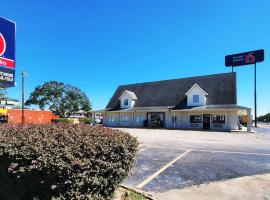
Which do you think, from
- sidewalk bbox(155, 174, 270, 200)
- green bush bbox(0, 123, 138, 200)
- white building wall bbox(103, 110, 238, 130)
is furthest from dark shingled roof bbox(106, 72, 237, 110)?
green bush bbox(0, 123, 138, 200)

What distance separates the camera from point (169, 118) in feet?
116

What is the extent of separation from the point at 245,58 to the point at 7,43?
148ft

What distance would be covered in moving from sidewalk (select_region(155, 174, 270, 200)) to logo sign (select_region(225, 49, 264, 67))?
1700 inches

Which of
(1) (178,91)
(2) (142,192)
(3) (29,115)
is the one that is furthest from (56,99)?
(2) (142,192)

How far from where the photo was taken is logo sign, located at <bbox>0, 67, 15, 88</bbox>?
7.92 m

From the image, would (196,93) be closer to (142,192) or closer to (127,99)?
(127,99)

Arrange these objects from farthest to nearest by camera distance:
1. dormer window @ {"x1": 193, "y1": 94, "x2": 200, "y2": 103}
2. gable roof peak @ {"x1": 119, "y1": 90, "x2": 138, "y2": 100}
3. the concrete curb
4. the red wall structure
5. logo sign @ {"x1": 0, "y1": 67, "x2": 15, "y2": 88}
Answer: the red wall structure, gable roof peak @ {"x1": 119, "y1": 90, "x2": 138, "y2": 100}, dormer window @ {"x1": 193, "y1": 94, "x2": 200, "y2": 103}, logo sign @ {"x1": 0, "y1": 67, "x2": 15, "y2": 88}, the concrete curb

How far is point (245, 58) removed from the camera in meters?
44.8

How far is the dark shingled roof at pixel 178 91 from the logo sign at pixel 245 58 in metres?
12.9

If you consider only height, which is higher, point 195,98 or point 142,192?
point 195,98

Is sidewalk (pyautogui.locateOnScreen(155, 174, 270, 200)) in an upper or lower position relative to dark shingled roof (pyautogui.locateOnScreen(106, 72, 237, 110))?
lower

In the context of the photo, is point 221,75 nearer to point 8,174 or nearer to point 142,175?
point 142,175

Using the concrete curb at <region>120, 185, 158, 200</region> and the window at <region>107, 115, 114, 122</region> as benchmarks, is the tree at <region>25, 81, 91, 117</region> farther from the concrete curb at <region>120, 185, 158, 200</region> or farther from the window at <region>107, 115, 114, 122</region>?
the concrete curb at <region>120, 185, 158, 200</region>

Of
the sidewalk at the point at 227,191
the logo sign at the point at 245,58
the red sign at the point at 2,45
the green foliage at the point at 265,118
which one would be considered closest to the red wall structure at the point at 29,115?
the red sign at the point at 2,45
